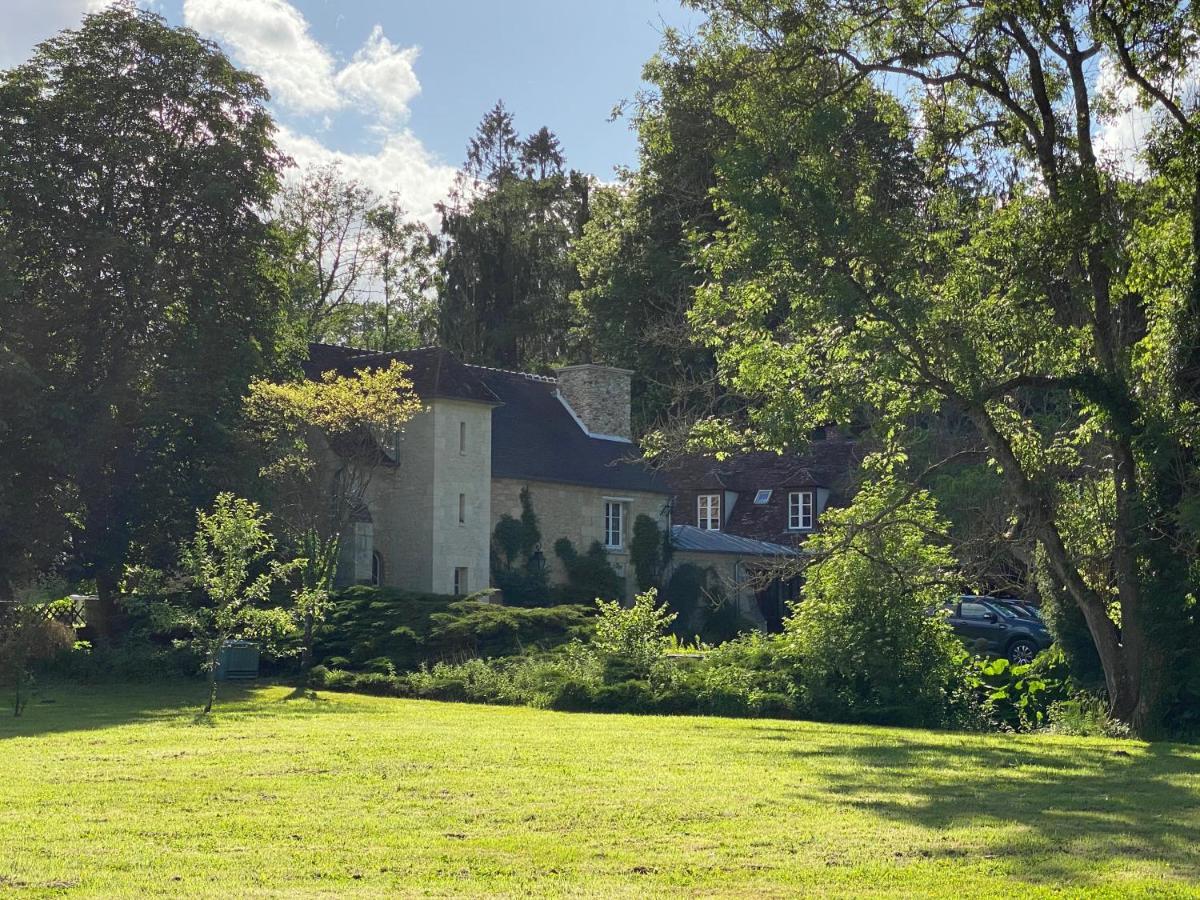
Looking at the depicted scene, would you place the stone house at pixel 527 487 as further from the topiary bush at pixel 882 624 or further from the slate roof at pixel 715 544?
the topiary bush at pixel 882 624

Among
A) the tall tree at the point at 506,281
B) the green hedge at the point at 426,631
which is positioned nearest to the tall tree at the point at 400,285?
the tall tree at the point at 506,281

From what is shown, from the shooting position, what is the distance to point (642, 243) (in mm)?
46906

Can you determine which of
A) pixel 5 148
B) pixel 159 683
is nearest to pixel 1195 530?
pixel 159 683

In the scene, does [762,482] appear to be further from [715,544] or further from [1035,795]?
[1035,795]

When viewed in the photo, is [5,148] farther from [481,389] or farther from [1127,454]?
[1127,454]

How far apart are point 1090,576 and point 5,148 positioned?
2194 cm

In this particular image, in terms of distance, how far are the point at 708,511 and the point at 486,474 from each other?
17.5m

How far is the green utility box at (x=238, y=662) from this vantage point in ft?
90.4

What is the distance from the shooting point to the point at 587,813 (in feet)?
33.0

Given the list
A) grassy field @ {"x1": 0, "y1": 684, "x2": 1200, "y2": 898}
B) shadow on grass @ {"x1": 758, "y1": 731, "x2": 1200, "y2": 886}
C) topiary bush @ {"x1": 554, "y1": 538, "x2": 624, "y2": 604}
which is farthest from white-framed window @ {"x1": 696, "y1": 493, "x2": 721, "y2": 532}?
grassy field @ {"x1": 0, "y1": 684, "x2": 1200, "y2": 898}

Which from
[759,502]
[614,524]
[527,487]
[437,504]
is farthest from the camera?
[759,502]

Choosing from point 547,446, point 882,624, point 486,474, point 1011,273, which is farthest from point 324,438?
point 1011,273

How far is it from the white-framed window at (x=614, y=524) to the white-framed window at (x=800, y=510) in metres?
10.4

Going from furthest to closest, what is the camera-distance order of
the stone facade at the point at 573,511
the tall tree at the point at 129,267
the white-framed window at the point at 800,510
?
the white-framed window at the point at 800,510
the stone facade at the point at 573,511
the tall tree at the point at 129,267
